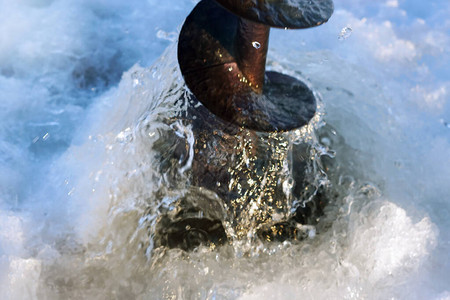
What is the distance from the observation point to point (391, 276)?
208cm

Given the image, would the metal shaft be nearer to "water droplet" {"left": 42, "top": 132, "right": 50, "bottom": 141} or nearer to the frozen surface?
the frozen surface

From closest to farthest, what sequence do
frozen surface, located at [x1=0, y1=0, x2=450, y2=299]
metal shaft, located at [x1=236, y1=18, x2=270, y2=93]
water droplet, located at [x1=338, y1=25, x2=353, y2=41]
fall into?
metal shaft, located at [x1=236, y1=18, x2=270, y2=93], frozen surface, located at [x1=0, y1=0, x2=450, y2=299], water droplet, located at [x1=338, y1=25, x2=353, y2=41]

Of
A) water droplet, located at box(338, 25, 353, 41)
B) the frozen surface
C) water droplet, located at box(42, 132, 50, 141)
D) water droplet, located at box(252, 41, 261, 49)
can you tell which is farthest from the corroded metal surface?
water droplet, located at box(338, 25, 353, 41)

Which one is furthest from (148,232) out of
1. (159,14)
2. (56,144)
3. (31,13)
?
(31,13)

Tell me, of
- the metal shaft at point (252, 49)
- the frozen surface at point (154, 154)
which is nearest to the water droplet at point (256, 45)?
the metal shaft at point (252, 49)

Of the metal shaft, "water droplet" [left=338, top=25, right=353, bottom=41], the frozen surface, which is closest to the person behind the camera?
the metal shaft

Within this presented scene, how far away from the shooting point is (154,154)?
2.19 metres

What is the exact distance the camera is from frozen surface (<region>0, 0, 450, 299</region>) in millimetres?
1998

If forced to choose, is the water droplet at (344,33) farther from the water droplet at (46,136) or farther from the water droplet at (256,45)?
the water droplet at (46,136)

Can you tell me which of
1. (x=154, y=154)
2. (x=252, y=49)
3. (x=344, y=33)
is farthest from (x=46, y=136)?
(x=344, y=33)

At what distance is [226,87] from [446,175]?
5.32 feet

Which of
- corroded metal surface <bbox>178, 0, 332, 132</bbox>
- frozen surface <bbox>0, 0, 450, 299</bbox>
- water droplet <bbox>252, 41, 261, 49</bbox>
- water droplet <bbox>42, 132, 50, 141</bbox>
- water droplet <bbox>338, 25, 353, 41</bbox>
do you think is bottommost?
water droplet <bbox>42, 132, 50, 141</bbox>

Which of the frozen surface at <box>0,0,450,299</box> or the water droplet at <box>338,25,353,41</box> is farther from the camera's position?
the water droplet at <box>338,25,353,41</box>

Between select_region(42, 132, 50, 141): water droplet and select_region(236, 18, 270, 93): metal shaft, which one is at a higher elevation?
select_region(236, 18, 270, 93): metal shaft
